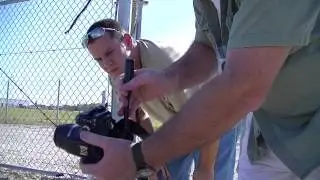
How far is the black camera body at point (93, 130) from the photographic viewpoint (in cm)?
142

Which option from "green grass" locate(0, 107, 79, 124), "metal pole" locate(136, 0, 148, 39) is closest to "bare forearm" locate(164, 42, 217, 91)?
"metal pole" locate(136, 0, 148, 39)

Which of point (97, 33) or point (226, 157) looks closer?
point (97, 33)

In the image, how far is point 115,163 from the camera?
1.31 meters

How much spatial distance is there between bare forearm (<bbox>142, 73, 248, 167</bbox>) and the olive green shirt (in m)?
0.12

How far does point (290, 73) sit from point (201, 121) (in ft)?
1.25

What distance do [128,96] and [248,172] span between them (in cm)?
57

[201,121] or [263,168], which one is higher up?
[201,121]

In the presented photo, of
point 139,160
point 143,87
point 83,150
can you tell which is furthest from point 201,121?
point 143,87

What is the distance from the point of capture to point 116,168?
4.28 ft

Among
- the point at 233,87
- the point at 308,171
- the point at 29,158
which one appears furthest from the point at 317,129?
the point at 29,158

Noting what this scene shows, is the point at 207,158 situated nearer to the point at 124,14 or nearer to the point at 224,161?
the point at 224,161

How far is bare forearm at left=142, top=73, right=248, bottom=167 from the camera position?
125cm

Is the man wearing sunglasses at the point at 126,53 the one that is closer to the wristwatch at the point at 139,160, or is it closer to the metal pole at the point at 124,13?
the metal pole at the point at 124,13

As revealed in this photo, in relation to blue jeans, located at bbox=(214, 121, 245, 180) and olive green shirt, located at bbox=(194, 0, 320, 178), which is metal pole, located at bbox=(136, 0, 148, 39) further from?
olive green shirt, located at bbox=(194, 0, 320, 178)
